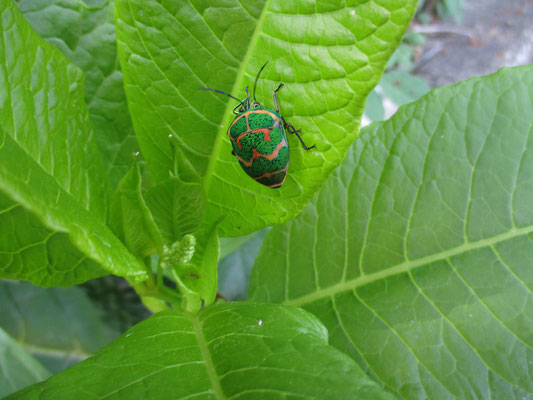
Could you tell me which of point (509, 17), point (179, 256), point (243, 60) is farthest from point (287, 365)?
point (509, 17)

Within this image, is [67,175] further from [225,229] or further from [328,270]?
[328,270]

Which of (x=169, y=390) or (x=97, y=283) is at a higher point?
(x=169, y=390)

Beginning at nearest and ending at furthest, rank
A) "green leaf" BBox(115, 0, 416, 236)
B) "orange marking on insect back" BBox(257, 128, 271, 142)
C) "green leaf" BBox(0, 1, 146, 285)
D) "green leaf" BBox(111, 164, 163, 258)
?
"green leaf" BBox(0, 1, 146, 285)
"green leaf" BBox(115, 0, 416, 236)
"green leaf" BBox(111, 164, 163, 258)
"orange marking on insect back" BBox(257, 128, 271, 142)

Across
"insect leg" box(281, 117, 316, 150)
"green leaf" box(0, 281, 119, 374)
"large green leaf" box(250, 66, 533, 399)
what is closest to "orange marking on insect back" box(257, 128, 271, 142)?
"insect leg" box(281, 117, 316, 150)

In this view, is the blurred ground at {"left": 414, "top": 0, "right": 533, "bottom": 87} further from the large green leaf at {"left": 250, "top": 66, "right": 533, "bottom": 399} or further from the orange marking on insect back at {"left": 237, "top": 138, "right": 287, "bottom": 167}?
the orange marking on insect back at {"left": 237, "top": 138, "right": 287, "bottom": 167}

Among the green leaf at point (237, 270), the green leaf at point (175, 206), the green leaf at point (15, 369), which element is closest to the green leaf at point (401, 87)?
the green leaf at point (237, 270)

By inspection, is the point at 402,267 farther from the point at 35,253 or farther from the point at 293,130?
the point at 35,253
